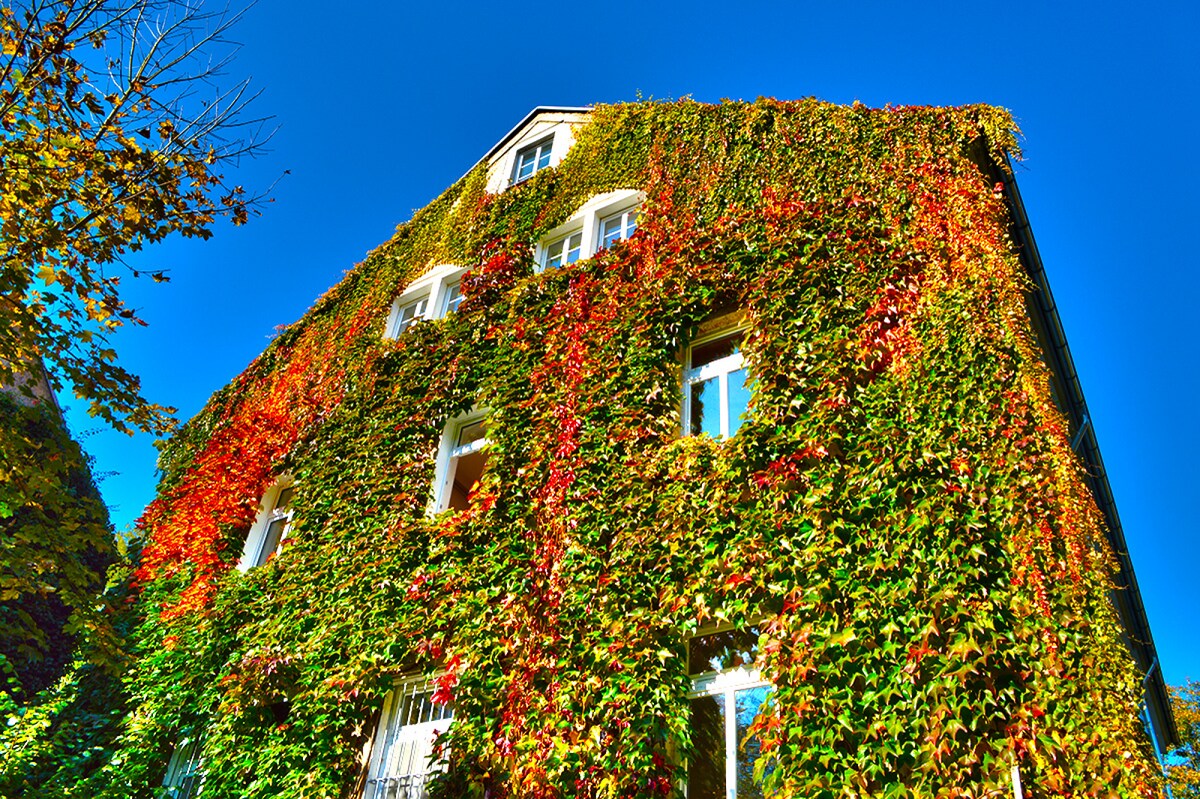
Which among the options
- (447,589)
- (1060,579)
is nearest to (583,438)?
(447,589)

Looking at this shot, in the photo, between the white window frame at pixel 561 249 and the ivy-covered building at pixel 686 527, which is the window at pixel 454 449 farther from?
the white window frame at pixel 561 249

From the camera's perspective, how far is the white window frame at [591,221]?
1127 centimetres

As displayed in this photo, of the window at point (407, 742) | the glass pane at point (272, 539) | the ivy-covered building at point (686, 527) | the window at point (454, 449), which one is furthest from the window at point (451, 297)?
the window at point (407, 742)

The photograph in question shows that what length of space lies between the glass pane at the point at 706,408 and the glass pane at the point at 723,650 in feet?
6.69

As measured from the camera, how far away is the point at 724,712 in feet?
20.1

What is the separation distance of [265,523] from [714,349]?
7343 mm

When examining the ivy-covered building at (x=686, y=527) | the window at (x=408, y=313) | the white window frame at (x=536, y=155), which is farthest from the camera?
the white window frame at (x=536, y=155)

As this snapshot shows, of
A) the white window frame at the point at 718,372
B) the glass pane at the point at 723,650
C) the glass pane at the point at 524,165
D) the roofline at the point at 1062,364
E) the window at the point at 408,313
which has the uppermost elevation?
the glass pane at the point at 524,165

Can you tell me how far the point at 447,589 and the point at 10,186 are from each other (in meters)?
5.24

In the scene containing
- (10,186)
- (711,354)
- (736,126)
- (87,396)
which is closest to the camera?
(10,186)

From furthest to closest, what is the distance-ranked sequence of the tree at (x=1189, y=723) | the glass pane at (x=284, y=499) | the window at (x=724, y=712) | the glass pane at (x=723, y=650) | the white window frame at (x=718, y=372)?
the tree at (x=1189, y=723) → the glass pane at (x=284, y=499) → the white window frame at (x=718, y=372) → the glass pane at (x=723, y=650) → the window at (x=724, y=712)

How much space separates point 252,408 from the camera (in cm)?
1370

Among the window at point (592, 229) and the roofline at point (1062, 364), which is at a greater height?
the window at point (592, 229)

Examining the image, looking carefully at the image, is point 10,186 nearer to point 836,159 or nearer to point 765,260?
point 765,260
